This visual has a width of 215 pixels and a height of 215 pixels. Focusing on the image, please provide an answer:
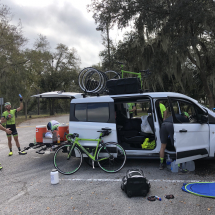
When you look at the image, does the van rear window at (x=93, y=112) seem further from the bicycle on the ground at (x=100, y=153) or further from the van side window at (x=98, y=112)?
the bicycle on the ground at (x=100, y=153)

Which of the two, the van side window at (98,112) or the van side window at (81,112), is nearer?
the van side window at (98,112)

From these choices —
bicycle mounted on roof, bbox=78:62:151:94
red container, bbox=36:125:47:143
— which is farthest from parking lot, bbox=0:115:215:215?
bicycle mounted on roof, bbox=78:62:151:94

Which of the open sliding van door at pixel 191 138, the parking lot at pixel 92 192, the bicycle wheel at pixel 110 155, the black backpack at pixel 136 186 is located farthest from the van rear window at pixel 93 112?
the black backpack at pixel 136 186

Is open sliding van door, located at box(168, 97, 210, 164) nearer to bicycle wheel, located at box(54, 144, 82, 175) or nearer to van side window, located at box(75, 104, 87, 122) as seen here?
van side window, located at box(75, 104, 87, 122)

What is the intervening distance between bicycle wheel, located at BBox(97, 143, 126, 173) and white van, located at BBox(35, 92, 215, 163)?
9.0 inches

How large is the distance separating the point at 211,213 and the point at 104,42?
721 inches

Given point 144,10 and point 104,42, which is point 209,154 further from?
point 104,42

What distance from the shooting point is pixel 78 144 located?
5.21 metres

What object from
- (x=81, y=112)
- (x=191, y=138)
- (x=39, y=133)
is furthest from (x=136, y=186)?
(x=39, y=133)

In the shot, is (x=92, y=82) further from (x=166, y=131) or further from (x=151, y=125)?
(x=166, y=131)

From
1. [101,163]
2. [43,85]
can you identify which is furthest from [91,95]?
[43,85]

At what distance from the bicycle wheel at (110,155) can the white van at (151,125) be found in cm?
23

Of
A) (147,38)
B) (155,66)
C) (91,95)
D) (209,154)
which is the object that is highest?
(147,38)

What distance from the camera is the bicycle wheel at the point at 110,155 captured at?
16.7ft
